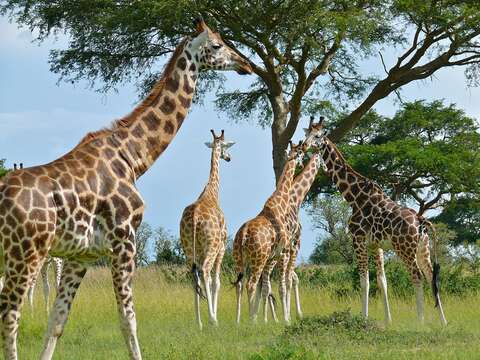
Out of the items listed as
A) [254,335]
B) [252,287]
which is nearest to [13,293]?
[254,335]

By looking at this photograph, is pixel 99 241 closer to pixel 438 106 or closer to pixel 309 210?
pixel 438 106

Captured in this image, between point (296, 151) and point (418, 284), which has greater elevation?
point (296, 151)

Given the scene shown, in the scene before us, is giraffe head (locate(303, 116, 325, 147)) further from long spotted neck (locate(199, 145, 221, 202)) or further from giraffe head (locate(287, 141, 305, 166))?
long spotted neck (locate(199, 145, 221, 202))

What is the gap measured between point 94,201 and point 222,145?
25.0 feet

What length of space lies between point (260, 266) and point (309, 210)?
84.9ft

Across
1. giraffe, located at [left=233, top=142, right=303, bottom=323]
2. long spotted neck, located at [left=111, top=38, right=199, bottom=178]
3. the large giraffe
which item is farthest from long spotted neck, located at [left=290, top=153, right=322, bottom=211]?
long spotted neck, located at [left=111, top=38, right=199, bottom=178]

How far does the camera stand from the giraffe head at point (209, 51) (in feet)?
26.9

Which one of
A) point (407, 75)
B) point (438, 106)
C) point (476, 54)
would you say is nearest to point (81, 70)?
point (407, 75)

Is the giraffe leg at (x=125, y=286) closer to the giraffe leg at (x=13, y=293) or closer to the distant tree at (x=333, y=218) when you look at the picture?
the giraffe leg at (x=13, y=293)

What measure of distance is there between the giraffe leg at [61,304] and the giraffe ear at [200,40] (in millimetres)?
2270

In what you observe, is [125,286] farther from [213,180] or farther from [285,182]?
[213,180]

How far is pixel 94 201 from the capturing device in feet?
23.2

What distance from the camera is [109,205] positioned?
715 centimetres

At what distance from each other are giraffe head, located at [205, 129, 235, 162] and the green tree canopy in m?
12.2
